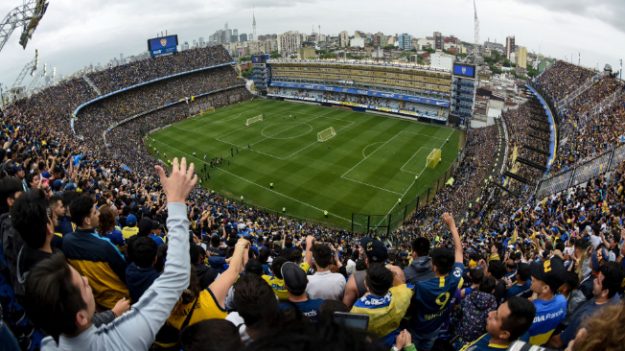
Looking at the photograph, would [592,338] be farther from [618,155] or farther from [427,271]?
[618,155]

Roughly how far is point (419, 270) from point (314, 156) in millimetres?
39914

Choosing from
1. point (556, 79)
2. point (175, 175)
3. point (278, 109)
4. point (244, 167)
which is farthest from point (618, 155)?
point (278, 109)

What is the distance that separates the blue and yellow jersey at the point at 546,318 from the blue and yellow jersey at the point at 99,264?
5.28 m

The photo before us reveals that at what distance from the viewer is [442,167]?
41.8m

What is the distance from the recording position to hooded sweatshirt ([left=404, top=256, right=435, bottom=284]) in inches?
237

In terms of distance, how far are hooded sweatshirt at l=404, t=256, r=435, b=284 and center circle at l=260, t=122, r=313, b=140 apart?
46.7 meters

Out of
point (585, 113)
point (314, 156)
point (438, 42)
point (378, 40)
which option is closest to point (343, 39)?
point (378, 40)

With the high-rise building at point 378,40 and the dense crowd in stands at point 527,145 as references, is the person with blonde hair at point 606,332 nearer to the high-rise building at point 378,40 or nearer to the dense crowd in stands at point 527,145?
the dense crowd in stands at point 527,145

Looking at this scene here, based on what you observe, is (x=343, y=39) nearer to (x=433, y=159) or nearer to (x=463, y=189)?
(x=433, y=159)

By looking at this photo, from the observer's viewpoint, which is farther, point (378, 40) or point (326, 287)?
point (378, 40)

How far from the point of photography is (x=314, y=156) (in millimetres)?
45875

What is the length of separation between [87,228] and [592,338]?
5647mm

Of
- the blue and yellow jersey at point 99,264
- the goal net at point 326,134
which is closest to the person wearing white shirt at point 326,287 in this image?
the blue and yellow jersey at point 99,264

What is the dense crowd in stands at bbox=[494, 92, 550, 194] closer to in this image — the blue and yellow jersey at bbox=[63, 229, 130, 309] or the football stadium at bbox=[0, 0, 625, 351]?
the football stadium at bbox=[0, 0, 625, 351]
